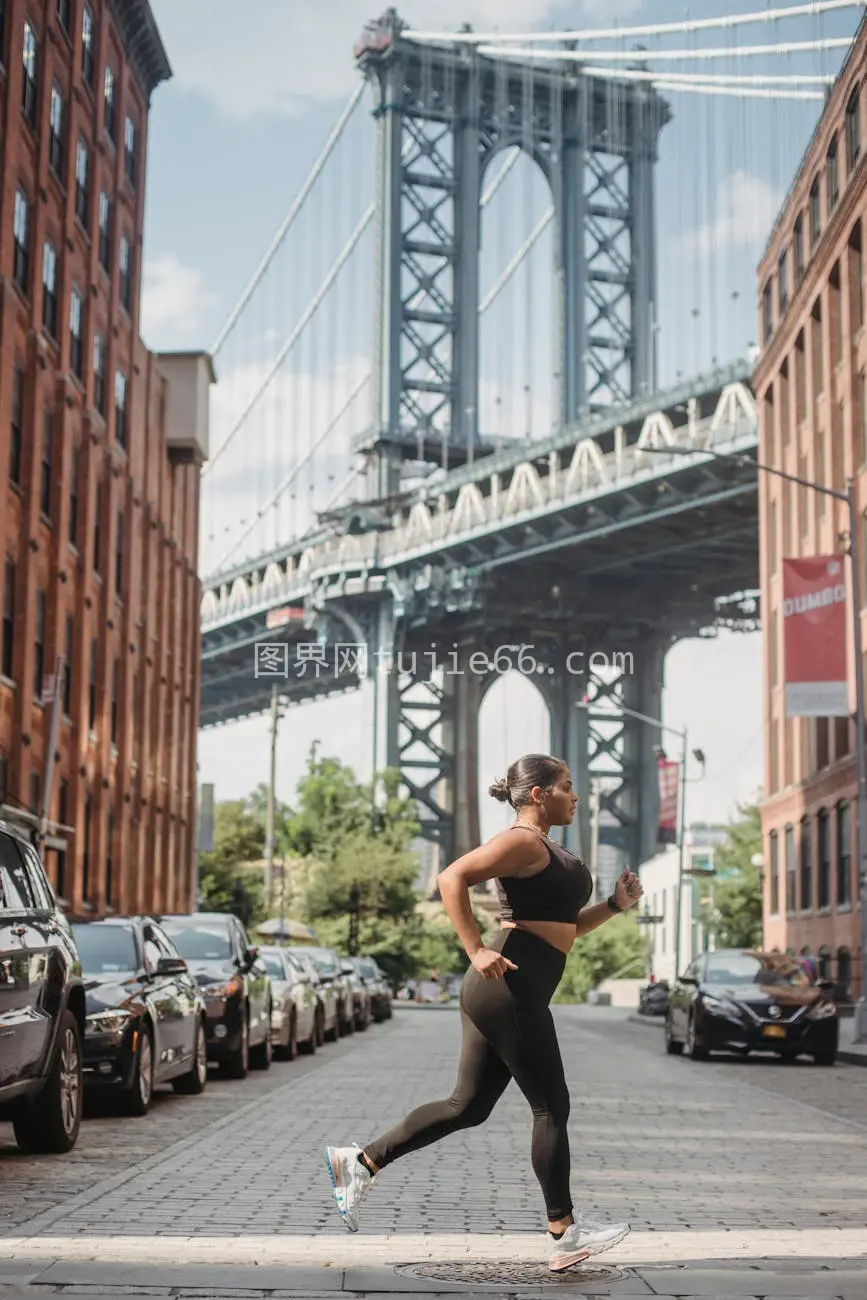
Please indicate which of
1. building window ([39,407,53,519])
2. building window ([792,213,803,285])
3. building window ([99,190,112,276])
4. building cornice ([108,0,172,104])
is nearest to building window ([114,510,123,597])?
building window ([99,190,112,276])

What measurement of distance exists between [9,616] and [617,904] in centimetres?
2770

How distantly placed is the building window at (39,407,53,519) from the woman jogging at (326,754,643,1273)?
3001 centimetres

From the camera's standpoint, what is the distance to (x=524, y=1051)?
6832mm

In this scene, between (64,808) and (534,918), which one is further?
(64,808)

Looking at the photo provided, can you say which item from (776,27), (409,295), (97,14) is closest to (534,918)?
(97,14)

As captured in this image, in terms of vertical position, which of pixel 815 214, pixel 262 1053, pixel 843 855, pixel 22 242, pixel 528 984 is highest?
pixel 815 214

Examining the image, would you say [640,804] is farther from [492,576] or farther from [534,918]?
[534,918]

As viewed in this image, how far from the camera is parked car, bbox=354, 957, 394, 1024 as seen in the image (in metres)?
42.8

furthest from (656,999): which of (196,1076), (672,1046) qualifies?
(196,1076)

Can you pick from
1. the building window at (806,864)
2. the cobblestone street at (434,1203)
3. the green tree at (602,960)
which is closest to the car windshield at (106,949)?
the cobblestone street at (434,1203)

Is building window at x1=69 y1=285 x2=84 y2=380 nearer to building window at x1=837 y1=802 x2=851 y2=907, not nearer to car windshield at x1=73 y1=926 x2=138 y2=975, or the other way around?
building window at x1=837 y1=802 x2=851 y2=907

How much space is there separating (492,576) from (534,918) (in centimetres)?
8094

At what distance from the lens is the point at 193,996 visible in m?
16.8

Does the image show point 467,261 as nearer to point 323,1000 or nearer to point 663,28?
point 663,28
